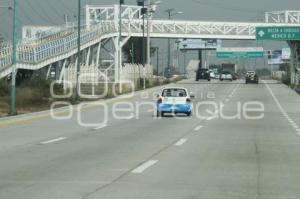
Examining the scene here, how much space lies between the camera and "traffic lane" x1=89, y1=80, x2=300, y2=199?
1124cm

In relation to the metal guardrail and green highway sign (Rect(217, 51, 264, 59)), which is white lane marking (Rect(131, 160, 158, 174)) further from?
green highway sign (Rect(217, 51, 264, 59))

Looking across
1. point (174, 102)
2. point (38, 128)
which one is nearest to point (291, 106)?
point (174, 102)

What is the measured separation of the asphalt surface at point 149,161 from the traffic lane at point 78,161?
16 mm

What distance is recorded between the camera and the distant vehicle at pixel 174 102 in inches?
1379

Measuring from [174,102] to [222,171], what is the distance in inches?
825

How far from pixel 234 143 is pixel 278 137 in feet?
10.3

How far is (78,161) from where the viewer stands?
51.2ft

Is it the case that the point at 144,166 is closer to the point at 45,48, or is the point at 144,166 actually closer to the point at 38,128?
the point at 38,128

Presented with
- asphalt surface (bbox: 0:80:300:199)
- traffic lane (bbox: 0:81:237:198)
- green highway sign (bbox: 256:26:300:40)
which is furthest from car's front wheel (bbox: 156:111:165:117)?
green highway sign (bbox: 256:26:300:40)

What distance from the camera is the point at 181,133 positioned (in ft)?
80.5

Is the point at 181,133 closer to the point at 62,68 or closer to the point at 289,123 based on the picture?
the point at 289,123

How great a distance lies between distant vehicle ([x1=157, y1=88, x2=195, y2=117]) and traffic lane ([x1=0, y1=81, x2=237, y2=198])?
9941 mm

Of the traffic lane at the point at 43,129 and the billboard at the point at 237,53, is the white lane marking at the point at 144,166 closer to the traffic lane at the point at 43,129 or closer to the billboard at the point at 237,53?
the traffic lane at the point at 43,129

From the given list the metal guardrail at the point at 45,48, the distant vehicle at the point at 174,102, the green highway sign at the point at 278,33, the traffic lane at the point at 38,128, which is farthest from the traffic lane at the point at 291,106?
the green highway sign at the point at 278,33
